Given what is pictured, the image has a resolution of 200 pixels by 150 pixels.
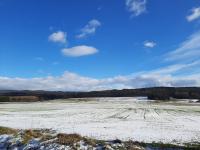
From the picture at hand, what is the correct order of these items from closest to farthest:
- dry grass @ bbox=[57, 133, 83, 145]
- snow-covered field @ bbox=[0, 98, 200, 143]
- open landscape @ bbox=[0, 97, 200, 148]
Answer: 1. dry grass @ bbox=[57, 133, 83, 145]
2. open landscape @ bbox=[0, 97, 200, 148]
3. snow-covered field @ bbox=[0, 98, 200, 143]

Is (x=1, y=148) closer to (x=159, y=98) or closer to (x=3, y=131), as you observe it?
(x=3, y=131)

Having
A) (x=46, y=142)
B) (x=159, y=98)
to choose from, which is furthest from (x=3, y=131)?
(x=159, y=98)

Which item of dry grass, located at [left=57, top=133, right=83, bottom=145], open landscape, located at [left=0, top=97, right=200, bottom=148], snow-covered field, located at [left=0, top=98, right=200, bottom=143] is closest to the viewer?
dry grass, located at [left=57, top=133, right=83, bottom=145]

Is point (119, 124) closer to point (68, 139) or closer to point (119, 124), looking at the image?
point (119, 124)

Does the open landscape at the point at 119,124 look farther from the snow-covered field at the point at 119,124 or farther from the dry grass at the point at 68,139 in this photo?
the dry grass at the point at 68,139

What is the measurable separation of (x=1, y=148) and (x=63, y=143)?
13.5ft

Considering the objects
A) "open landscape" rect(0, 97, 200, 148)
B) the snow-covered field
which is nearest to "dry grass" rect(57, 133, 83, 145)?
"open landscape" rect(0, 97, 200, 148)

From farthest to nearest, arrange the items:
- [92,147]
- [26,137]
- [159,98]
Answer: [159,98] → [26,137] → [92,147]

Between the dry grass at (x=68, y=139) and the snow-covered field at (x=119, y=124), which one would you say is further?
the snow-covered field at (x=119, y=124)

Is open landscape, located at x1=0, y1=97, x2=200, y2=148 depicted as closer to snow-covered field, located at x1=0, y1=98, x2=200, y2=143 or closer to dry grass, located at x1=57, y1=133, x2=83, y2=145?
snow-covered field, located at x1=0, y1=98, x2=200, y2=143

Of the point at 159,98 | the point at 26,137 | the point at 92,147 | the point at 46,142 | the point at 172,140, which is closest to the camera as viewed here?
the point at 92,147

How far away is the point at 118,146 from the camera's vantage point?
706 inches

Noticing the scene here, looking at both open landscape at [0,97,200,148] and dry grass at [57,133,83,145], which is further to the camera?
open landscape at [0,97,200,148]

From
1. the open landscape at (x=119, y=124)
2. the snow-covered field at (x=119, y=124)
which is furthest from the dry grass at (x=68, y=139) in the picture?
the snow-covered field at (x=119, y=124)
